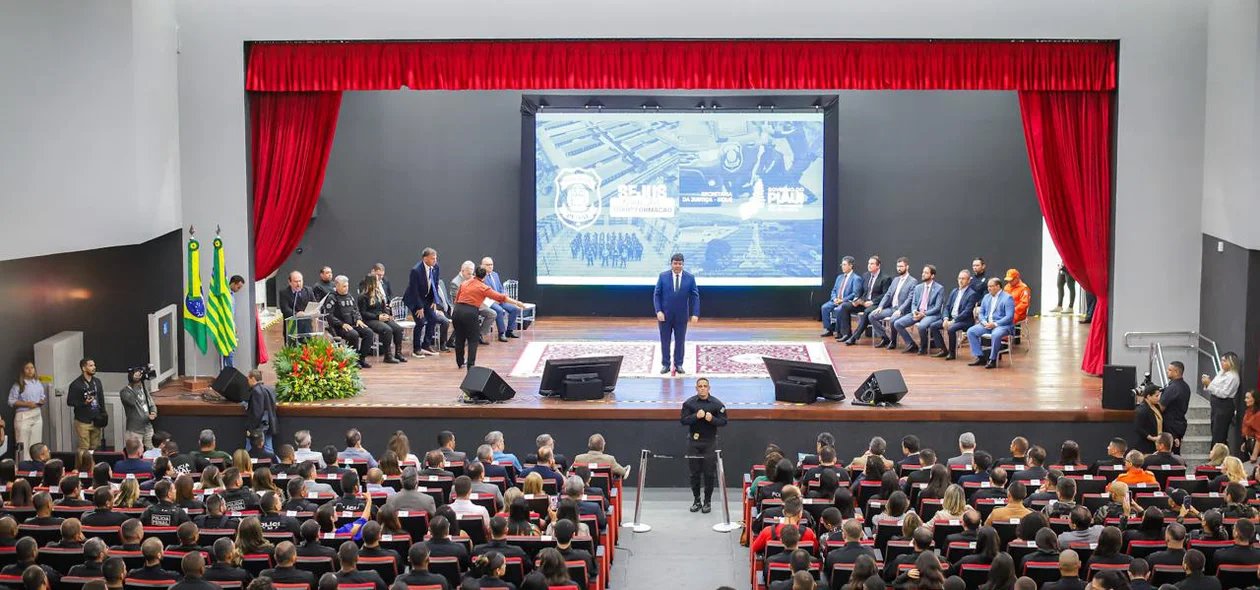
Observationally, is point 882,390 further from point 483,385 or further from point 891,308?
point 891,308

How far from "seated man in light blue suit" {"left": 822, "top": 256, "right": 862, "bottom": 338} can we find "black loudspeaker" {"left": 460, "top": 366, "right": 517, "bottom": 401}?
5.69m

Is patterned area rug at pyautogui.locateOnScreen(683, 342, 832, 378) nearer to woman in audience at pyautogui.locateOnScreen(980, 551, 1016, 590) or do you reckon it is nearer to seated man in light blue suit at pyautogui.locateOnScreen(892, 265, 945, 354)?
seated man in light blue suit at pyautogui.locateOnScreen(892, 265, 945, 354)

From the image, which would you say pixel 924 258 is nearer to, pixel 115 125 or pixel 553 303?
pixel 553 303

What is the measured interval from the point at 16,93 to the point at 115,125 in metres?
0.94

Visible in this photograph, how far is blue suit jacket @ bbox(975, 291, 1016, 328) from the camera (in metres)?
15.7

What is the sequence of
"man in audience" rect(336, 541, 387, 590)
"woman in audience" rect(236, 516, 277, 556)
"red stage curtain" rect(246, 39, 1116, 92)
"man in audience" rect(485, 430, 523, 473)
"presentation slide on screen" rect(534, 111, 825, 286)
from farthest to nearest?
"presentation slide on screen" rect(534, 111, 825, 286) < "red stage curtain" rect(246, 39, 1116, 92) < "man in audience" rect(485, 430, 523, 473) < "woman in audience" rect(236, 516, 277, 556) < "man in audience" rect(336, 541, 387, 590)

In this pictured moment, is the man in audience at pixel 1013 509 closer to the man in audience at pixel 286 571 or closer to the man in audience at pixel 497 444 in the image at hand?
the man in audience at pixel 497 444

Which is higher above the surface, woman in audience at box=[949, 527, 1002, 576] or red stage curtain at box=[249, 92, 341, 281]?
red stage curtain at box=[249, 92, 341, 281]

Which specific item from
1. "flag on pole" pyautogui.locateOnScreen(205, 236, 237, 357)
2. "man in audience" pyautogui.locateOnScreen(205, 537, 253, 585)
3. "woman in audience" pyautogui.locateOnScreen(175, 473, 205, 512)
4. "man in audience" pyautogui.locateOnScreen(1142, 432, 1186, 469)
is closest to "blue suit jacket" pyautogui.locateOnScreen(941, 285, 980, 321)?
"man in audience" pyautogui.locateOnScreen(1142, 432, 1186, 469)

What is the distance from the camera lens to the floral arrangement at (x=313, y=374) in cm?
1383

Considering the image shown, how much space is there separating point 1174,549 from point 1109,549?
45 centimetres

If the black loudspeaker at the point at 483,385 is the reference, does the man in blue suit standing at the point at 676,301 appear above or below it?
above

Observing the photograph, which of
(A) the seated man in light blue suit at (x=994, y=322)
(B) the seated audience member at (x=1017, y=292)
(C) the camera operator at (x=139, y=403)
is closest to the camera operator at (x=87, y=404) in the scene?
(C) the camera operator at (x=139, y=403)

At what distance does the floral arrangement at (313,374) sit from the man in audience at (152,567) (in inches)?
233
